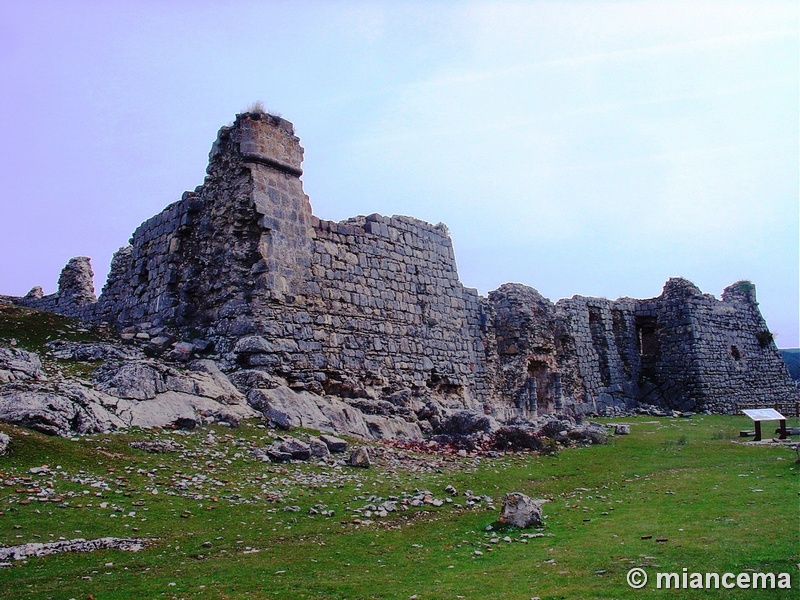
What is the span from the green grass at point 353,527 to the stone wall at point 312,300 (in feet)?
10.3

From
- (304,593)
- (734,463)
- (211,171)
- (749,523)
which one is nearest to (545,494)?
(749,523)

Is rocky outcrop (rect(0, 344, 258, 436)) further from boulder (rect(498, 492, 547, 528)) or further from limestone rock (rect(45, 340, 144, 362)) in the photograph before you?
boulder (rect(498, 492, 547, 528))

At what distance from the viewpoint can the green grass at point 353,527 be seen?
5133 millimetres

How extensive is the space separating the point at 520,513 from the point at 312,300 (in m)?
7.26

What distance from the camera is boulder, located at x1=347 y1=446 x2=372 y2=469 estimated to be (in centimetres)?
958

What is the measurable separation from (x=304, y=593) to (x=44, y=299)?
19.1 metres

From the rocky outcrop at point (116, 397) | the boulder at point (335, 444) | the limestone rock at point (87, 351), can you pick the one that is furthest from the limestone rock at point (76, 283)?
the boulder at point (335, 444)

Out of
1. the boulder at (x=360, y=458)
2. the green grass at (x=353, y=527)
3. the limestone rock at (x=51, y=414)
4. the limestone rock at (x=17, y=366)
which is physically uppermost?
the limestone rock at (x=17, y=366)

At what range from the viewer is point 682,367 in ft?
85.8

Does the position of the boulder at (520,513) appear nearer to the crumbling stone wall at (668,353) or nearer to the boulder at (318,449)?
the boulder at (318,449)

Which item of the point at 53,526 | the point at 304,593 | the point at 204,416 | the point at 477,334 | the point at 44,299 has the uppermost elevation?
the point at 44,299

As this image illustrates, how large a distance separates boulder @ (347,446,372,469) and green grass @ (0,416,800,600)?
0.13 meters

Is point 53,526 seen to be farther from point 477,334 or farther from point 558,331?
point 558,331

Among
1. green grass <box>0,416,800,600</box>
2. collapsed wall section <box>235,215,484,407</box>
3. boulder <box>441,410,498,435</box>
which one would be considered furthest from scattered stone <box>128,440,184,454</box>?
boulder <box>441,410,498,435</box>
